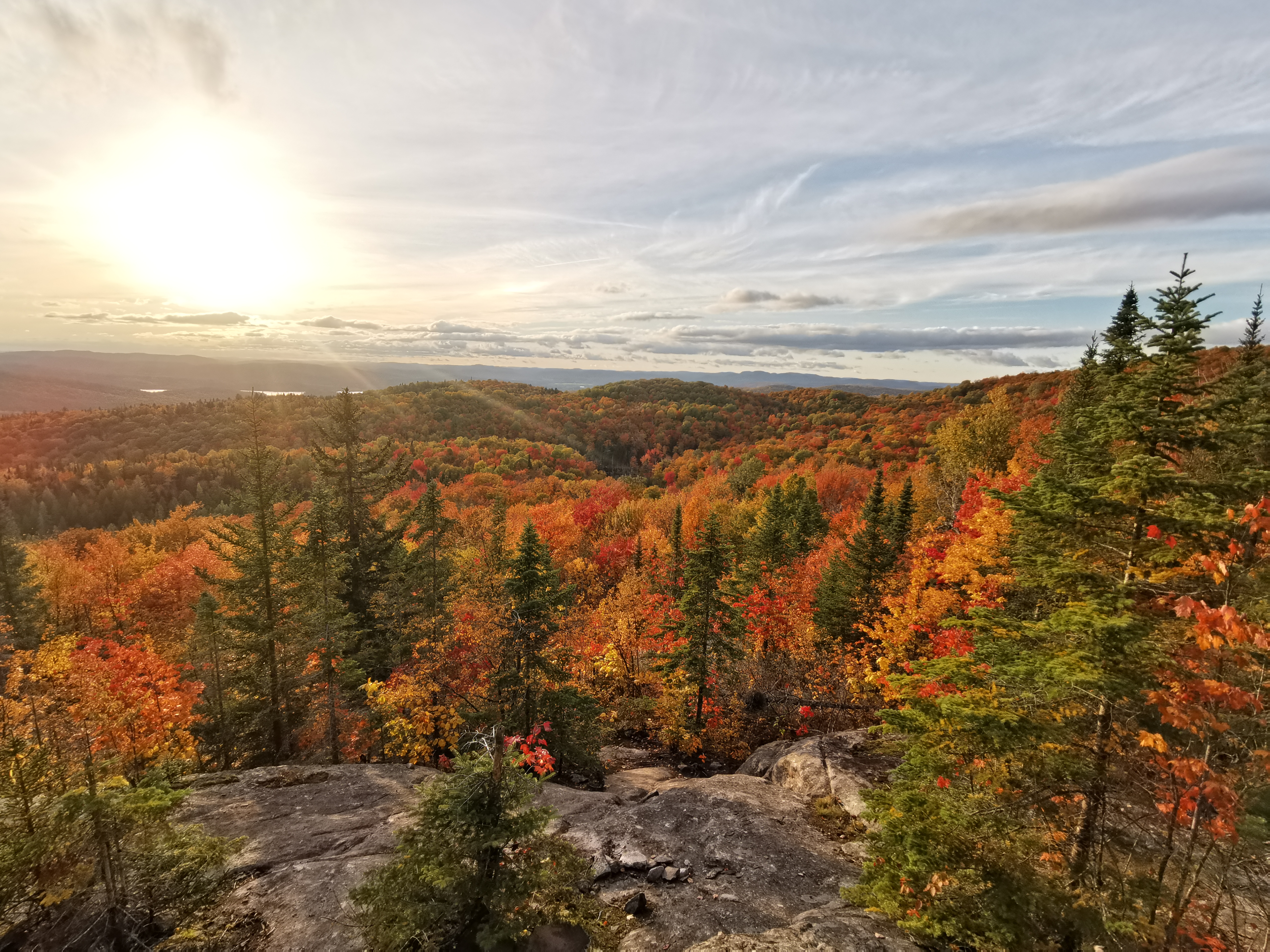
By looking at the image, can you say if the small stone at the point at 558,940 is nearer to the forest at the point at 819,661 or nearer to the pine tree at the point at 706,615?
the forest at the point at 819,661

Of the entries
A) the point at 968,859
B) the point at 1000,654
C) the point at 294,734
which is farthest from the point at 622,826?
the point at 294,734

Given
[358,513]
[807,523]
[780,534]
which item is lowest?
[807,523]

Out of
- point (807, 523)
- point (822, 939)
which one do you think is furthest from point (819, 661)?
point (822, 939)

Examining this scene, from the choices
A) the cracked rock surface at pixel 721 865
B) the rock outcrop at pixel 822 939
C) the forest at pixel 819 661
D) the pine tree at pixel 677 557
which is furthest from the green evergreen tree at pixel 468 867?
the pine tree at pixel 677 557

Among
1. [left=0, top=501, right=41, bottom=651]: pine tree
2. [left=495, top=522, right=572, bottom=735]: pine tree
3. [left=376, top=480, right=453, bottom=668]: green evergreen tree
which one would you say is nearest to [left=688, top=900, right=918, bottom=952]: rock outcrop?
[left=495, top=522, right=572, bottom=735]: pine tree

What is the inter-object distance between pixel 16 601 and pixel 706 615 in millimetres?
45564

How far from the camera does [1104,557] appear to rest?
9.91 m

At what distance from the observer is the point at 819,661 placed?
3634cm

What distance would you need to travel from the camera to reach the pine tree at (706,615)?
28.5m

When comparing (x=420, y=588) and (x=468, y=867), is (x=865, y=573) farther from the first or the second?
(x=468, y=867)

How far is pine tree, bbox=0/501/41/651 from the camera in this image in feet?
112

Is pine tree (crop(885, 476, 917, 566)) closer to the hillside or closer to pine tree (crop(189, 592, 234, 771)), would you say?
pine tree (crop(189, 592, 234, 771))

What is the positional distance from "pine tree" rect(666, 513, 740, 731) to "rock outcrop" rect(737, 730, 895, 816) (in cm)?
558

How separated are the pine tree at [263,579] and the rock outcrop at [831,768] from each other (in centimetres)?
2222
